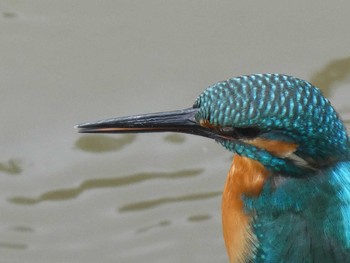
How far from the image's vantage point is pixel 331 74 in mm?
6363

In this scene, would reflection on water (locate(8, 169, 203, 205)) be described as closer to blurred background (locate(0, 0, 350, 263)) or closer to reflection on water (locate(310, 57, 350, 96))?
blurred background (locate(0, 0, 350, 263))

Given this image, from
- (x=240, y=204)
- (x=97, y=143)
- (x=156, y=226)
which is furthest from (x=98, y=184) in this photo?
(x=240, y=204)

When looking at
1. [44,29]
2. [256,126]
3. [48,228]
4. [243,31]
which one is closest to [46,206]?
[48,228]

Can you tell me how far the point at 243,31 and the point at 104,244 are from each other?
1753 millimetres

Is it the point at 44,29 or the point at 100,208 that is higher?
the point at 44,29

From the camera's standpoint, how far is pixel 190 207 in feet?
19.4

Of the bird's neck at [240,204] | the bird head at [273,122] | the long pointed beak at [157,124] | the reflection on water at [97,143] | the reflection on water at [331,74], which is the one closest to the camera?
the bird head at [273,122]

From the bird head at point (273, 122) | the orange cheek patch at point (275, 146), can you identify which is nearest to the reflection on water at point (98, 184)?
the bird head at point (273, 122)

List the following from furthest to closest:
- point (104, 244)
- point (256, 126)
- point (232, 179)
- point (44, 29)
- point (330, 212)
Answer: point (44, 29) < point (104, 244) < point (232, 179) < point (330, 212) < point (256, 126)

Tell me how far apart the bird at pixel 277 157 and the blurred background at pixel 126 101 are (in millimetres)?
1233

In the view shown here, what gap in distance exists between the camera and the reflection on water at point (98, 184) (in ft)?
19.3

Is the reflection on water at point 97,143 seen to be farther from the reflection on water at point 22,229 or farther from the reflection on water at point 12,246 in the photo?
the reflection on water at point 12,246

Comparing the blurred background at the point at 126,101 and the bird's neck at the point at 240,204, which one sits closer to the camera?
the bird's neck at the point at 240,204

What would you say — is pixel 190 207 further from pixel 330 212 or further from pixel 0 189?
pixel 330 212
